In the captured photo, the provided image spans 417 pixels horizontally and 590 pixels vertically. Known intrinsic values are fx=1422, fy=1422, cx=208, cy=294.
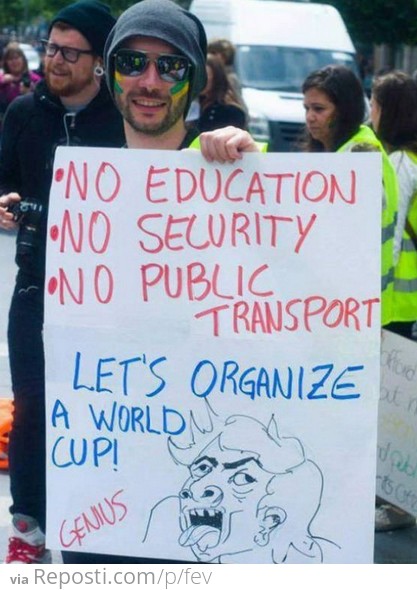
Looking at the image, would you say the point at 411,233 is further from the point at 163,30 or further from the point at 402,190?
the point at 163,30

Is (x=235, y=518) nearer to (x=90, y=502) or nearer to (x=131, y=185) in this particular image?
(x=90, y=502)

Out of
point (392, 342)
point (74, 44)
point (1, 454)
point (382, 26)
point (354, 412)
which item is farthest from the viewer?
point (382, 26)

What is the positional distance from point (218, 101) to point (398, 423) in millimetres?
3580

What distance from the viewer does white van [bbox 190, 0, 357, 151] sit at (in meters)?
15.9

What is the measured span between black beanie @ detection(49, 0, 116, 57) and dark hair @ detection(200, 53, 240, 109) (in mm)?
4301

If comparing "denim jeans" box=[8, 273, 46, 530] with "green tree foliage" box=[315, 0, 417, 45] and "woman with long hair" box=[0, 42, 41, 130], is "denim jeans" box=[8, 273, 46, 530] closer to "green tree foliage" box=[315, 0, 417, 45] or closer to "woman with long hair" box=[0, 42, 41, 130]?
"woman with long hair" box=[0, 42, 41, 130]

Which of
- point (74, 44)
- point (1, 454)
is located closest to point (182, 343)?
point (74, 44)

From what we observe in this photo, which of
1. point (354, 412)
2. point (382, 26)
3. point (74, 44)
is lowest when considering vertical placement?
point (354, 412)

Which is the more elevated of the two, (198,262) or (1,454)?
(198,262)

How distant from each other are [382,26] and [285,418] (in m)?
25.5

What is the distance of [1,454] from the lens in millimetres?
6180

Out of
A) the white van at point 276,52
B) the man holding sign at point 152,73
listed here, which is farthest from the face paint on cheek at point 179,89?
the white van at point 276,52

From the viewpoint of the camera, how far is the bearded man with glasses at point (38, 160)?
12.9 feet

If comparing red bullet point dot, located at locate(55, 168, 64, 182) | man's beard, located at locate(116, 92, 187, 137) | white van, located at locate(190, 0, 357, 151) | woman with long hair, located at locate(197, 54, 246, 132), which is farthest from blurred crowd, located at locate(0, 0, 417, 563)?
white van, located at locate(190, 0, 357, 151)
